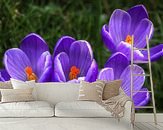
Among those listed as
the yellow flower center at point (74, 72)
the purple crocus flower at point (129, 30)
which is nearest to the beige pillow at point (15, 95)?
the yellow flower center at point (74, 72)

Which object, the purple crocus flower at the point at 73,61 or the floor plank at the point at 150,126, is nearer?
the purple crocus flower at the point at 73,61

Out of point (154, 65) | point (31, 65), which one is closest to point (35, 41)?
point (31, 65)

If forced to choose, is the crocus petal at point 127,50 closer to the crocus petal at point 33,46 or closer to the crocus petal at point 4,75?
the crocus petal at point 33,46

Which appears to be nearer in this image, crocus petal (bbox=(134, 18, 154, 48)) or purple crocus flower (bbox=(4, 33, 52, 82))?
purple crocus flower (bbox=(4, 33, 52, 82))

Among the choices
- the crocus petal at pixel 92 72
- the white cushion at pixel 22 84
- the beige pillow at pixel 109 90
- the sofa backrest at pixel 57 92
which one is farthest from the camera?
the sofa backrest at pixel 57 92

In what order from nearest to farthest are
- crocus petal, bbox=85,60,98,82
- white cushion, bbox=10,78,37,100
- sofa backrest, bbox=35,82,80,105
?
crocus petal, bbox=85,60,98,82, white cushion, bbox=10,78,37,100, sofa backrest, bbox=35,82,80,105

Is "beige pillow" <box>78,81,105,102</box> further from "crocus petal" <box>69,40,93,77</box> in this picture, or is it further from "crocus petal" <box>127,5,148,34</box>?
"crocus petal" <box>127,5,148,34</box>

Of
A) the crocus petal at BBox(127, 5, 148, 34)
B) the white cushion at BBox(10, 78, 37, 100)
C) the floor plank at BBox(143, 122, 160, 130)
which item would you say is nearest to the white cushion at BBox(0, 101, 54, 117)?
the white cushion at BBox(10, 78, 37, 100)
